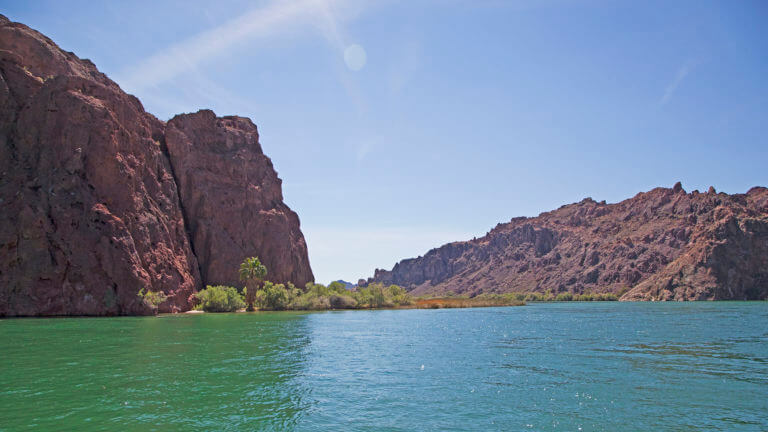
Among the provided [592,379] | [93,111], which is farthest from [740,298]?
[93,111]

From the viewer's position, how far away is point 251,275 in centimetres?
10062

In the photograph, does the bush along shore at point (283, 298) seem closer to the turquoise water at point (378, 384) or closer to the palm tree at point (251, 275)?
the palm tree at point (251, 275)

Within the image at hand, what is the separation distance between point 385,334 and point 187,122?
92526 mm

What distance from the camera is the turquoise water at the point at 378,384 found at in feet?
58.1

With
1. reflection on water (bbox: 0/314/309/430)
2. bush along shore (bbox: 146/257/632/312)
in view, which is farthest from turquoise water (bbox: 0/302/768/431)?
bush along shore (bbox: 146/257/632/312)

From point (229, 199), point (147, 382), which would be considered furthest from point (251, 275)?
point (147, 382)

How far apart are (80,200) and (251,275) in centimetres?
3669

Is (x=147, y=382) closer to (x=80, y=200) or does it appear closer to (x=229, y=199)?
(x=80, y=200)

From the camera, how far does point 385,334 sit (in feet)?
169

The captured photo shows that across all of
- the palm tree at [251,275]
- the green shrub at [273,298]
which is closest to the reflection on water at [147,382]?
the palm tree at [251,275]

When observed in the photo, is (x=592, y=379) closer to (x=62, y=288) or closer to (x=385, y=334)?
(x=385, y=334)

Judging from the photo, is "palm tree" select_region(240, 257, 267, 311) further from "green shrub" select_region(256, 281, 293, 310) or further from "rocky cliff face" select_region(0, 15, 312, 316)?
"rocky cliff face" select_region(0, 15, 312, 316)

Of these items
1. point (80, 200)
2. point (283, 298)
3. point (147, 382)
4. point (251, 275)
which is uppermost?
point (80, 200)

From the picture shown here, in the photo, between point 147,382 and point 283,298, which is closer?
point 147,382
